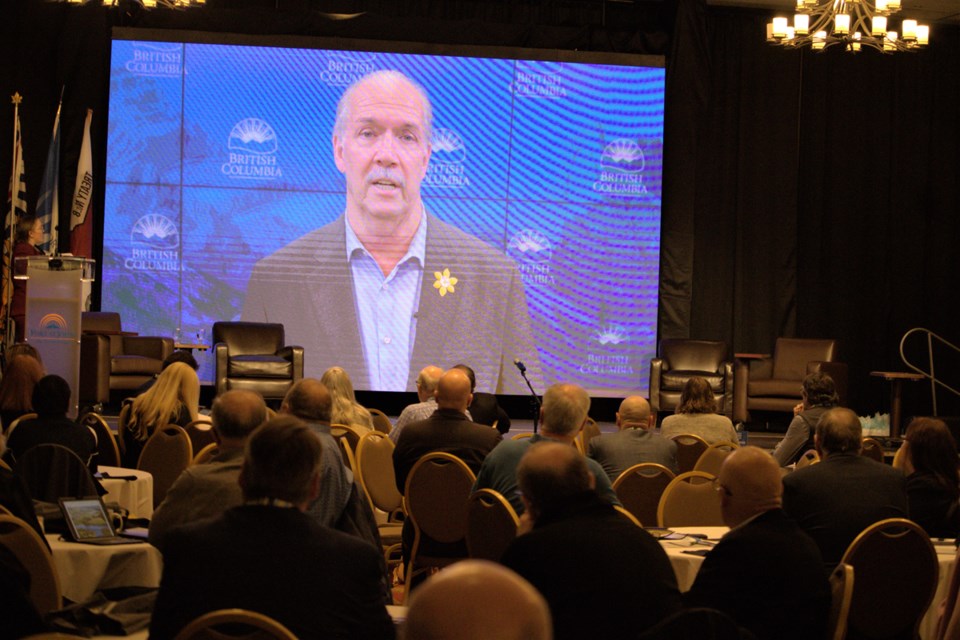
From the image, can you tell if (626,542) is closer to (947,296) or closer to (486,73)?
(486,73)

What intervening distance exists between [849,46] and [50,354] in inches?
265

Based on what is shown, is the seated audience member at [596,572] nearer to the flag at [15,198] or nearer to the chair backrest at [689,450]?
the chair backrest at [689,450]

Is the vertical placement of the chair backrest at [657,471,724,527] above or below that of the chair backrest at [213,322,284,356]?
below

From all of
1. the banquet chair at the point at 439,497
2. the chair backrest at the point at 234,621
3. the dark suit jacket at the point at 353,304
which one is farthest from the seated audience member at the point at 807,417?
the dark suit jacket at the point at 353,304

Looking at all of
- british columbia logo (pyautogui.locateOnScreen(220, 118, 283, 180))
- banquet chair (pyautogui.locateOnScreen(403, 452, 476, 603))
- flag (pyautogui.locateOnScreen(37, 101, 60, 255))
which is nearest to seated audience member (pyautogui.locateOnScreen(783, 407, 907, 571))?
banquet chair (pyautogui.locateOnScreen(403, 452, 476, 603))

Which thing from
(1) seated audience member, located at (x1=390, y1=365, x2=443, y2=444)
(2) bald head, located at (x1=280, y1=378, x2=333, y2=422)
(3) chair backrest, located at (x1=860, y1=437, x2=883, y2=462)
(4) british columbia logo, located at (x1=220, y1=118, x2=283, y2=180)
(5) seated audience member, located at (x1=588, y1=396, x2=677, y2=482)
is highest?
(4) british columbia logo, located at (x1=220, y1=118, x2=283, y2=180)

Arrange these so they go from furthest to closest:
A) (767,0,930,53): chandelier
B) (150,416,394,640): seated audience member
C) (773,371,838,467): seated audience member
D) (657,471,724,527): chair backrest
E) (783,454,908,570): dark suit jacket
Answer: (767,0,930,53): chandelier → (773,371,838,467): seated audience member → (657,471,724,527): chair backrest → (783,454,908,570): dark suit jacket → (150,416,394,640): seated audience member

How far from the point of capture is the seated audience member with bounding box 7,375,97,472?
15.6ft

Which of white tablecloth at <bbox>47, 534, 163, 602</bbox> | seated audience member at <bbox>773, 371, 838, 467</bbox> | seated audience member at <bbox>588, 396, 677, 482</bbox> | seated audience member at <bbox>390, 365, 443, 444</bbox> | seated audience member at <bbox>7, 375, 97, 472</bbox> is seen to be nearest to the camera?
white tablecloth at <bbox>47, 534, 163, 602</bbox>

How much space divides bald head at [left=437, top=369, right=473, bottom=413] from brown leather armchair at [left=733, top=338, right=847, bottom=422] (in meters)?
6.68

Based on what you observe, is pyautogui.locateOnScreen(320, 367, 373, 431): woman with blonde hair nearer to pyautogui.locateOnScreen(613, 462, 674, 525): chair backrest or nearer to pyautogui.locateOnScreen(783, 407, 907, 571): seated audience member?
pyautogui.locateOnScreen(613, 462, 674, 525): chair backrest

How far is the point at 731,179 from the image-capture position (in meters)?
13.0

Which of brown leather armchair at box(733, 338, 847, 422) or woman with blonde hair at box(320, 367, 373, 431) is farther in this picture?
brown leather armchair at box(733, 338, 847, 422)

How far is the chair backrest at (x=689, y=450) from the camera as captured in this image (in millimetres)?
6152
